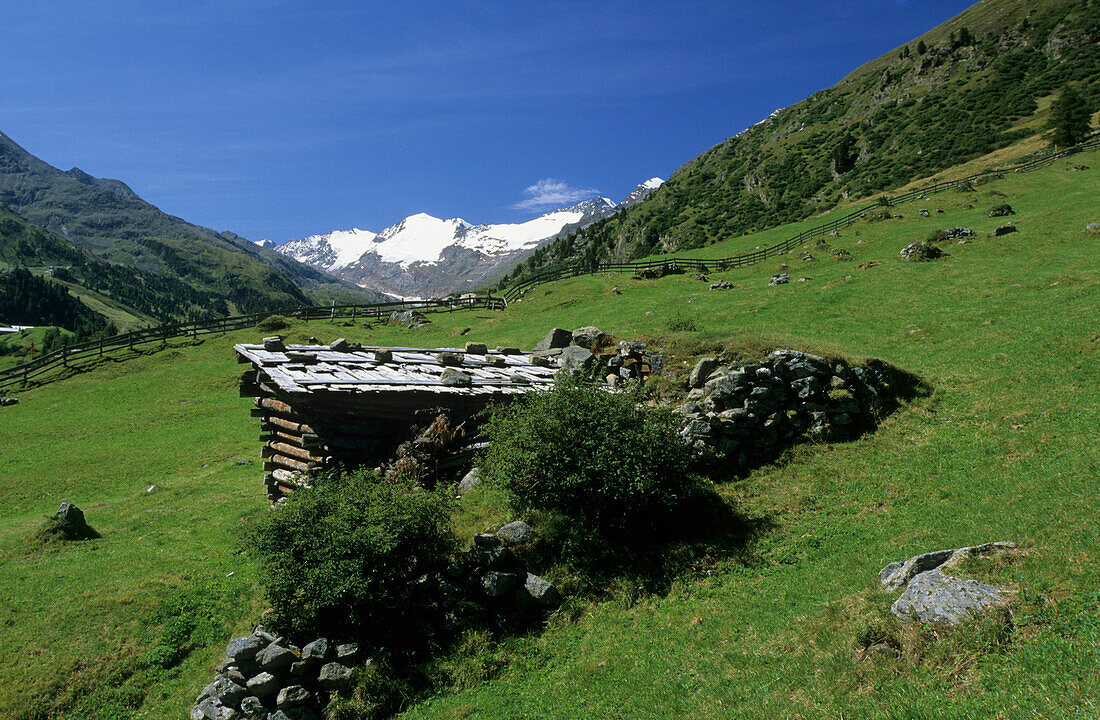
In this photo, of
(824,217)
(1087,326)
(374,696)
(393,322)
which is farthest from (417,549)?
(824,217)

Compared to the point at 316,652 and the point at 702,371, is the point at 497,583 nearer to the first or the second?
the point at 316,652

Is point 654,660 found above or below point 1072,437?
below

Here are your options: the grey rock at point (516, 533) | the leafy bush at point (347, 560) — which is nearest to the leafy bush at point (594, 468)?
the grey rock at point (516, 533)

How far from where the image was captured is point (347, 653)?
32.2 feet

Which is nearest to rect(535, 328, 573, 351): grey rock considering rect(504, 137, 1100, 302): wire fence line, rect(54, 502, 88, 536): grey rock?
rect(54, 502, 88, 536): grey rock

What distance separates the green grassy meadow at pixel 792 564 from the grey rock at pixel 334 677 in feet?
4.39

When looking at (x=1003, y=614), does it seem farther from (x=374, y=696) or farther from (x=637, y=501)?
(x=374, y=696)

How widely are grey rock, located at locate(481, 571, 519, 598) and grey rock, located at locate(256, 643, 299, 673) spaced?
3632 millimetres

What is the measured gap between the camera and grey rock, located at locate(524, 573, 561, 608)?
11.2 meters

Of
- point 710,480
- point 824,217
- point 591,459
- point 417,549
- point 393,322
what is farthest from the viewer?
point 824,217

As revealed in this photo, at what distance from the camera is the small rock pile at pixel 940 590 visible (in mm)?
6691

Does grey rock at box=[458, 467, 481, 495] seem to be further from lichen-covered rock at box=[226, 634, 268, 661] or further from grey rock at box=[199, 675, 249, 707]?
grey rock at box=[199, 675, 249, 707]

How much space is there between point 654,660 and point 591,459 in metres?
4.36

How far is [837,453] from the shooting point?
14953mm
